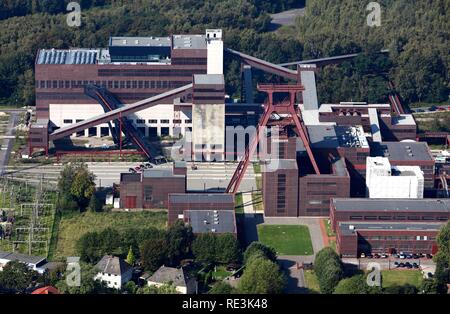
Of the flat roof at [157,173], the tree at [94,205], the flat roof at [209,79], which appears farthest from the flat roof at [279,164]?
the flat roof at [209,79]

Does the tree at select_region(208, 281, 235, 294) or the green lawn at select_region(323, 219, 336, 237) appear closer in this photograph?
the tree at select_region(208, 281, 235, 294)

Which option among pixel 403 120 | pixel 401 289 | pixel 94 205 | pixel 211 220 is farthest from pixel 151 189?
pixel 403 120

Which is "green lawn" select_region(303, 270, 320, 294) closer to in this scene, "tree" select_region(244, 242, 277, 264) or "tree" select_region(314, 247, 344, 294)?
"tree" select_region(314, 247, 344, 294)

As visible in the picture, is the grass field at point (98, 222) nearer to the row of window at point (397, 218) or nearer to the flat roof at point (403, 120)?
the row of window at point (397, 218)

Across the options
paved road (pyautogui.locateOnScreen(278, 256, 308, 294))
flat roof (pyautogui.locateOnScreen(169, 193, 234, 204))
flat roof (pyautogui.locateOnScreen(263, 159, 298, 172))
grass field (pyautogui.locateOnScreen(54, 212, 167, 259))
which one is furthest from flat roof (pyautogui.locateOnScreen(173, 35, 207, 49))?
paved road (pyautogui.locateOnScreen(278, 256, 308, 294))

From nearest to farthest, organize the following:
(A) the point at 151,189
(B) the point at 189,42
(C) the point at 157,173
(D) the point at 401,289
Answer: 1. (D) the point at 401,289
2. (A) the point at 151,189
3. (C) the point at 157,173
4. (B) the point at 189,42

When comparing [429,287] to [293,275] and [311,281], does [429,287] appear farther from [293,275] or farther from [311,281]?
[293,275]
